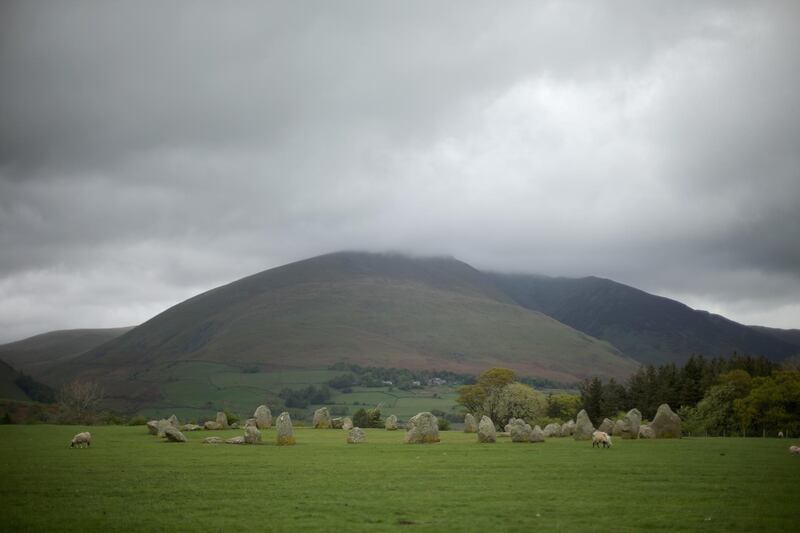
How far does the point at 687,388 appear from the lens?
8119cm

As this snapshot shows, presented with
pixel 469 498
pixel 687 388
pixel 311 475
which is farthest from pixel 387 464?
pixel 687 388

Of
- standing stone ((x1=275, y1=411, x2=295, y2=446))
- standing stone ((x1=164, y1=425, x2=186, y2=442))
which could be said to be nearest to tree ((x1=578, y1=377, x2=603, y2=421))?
standing stone ((x1=275, y1=411, x2=295, y2=446))

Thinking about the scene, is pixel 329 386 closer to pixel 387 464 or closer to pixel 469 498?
pixel 387 464

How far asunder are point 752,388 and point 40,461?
234 feet

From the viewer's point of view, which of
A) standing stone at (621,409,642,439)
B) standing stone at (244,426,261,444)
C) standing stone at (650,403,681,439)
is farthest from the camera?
standing stone at (650,403,681,439)

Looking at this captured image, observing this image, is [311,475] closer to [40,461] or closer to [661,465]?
[40,461]

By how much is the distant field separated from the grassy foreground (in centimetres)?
9795

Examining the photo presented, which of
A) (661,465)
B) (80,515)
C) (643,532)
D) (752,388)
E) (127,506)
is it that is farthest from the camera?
(752,388)

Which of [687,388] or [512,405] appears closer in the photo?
[687,388]

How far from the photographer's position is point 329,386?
6973 inches

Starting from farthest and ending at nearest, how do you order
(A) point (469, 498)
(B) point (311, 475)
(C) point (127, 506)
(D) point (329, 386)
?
(D) point (329, 386) < (B) point (311, 475) < (A) point (469, 498) < (C) point (127, 506)

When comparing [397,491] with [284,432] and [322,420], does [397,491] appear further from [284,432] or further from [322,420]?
[322,420]

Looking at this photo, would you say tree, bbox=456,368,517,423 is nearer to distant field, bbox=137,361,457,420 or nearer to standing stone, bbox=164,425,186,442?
distant field, bbox=137,361,457,420

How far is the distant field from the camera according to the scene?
144375mm
